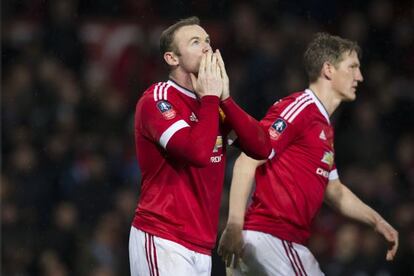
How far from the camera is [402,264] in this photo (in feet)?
22.7

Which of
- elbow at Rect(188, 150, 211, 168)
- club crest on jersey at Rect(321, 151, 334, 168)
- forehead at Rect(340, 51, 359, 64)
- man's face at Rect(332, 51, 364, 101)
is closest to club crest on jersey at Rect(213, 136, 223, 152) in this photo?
elbow at Rect(188, 150, 211, 168)

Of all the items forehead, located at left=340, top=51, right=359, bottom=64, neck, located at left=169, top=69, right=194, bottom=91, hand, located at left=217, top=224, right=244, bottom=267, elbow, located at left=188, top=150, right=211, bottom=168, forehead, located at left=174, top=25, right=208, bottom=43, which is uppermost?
forehead, located at left=174, top=25, right=208, bottom=43

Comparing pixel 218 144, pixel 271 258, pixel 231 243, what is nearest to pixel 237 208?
pixel 231 243

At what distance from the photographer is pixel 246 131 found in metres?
4.23

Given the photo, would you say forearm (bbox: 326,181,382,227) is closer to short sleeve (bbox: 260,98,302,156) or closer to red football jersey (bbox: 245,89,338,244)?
red football jersey (bbox: 245,89,338,244)

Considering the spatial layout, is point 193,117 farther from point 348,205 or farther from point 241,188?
point 348,205

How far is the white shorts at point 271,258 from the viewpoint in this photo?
5.02 metres

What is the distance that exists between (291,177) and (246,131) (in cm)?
91

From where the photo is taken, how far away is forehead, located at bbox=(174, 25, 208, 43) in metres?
4.41

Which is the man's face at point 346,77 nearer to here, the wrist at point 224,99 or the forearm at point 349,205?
the forearm at point 349,205

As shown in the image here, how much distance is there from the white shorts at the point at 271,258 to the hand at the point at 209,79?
1129mm

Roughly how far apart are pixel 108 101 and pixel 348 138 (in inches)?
89.4

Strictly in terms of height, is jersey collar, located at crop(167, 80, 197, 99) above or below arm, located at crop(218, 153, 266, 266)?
above

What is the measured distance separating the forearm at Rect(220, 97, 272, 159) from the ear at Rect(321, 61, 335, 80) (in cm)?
116
